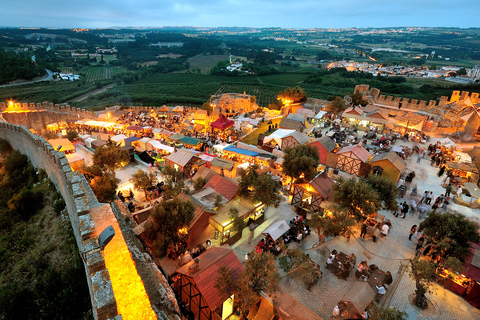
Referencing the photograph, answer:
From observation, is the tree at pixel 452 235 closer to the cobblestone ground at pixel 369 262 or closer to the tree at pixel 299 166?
the cobblestone ground at pixel 369 262

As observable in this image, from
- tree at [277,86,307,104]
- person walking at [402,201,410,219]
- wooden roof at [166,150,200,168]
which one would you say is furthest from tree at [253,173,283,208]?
tree at [277,86,307,104]

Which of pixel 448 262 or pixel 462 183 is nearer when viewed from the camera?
pixel 448 262

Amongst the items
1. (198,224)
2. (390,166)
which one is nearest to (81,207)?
(198,224)

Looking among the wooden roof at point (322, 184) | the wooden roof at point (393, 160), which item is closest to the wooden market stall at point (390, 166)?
the wooden roof at point (393, 160)

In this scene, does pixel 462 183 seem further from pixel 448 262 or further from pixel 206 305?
pixel 206 305

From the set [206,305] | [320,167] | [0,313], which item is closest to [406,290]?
[206,305]

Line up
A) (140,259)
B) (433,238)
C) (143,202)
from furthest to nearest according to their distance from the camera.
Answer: (143,202), (433,238), (140,259)
